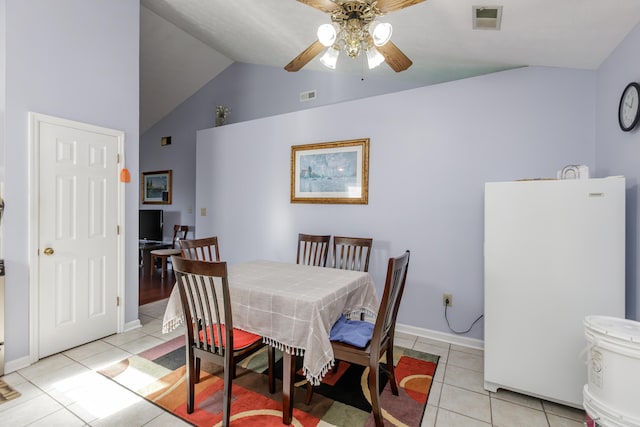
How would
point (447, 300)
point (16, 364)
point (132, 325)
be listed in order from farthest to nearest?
point (132, 325) → point (447, 300) → point (16, 364)

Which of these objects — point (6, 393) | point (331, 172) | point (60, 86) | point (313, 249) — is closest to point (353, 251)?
point (313, 249)

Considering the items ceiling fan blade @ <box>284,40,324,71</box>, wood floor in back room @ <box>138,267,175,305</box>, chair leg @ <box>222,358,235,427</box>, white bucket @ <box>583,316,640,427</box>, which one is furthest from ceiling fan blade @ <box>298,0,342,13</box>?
wood floor in back room @ <box>138,267,175,305</box>

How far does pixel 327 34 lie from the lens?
1.88 m

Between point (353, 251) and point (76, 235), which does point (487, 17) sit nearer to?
point (353, 251)

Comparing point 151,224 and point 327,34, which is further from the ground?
point 327,34

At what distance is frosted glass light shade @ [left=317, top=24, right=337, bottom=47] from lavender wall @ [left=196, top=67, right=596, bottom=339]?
1432 millimetres

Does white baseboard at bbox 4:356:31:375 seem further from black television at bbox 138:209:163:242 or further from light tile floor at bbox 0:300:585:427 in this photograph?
black television at bbox 138:209:163:242

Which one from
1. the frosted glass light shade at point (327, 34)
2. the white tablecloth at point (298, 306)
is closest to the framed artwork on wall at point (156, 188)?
the white tablecloth at point (298, 306)

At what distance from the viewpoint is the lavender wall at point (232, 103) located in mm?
4324

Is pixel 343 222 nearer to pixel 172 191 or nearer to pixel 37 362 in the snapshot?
pixel 37 362

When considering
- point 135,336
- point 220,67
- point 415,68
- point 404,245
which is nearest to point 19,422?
point 135,336

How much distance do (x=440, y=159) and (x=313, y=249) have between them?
168 centimetres

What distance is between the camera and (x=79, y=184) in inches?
107

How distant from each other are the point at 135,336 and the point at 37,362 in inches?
28.0
